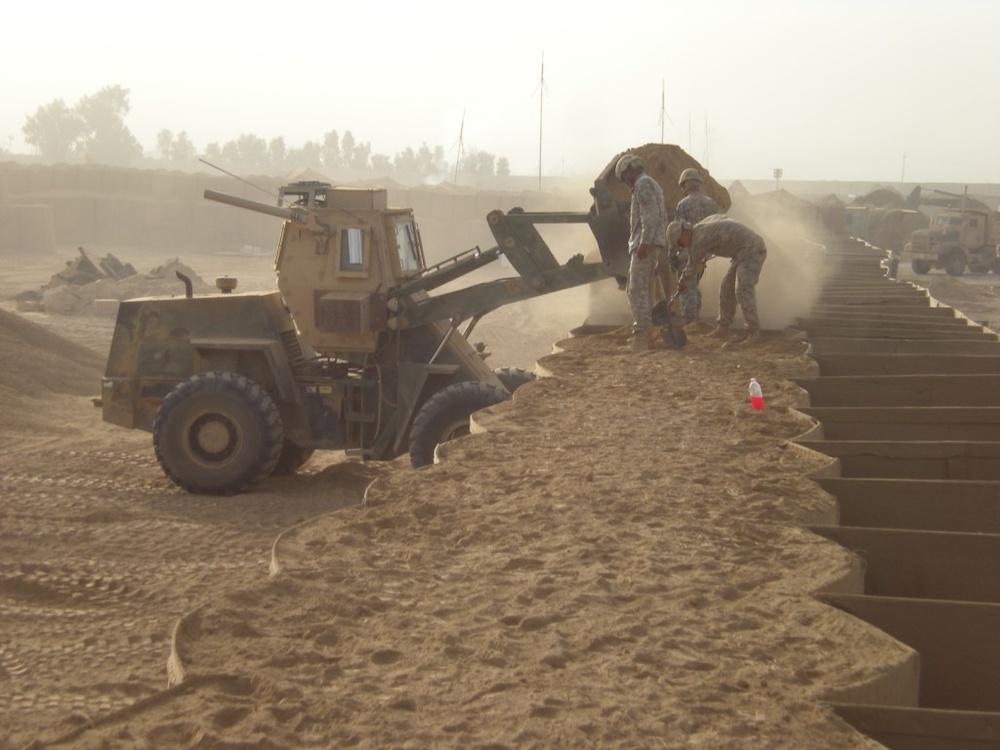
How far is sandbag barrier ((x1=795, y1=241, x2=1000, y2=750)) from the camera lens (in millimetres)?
4535

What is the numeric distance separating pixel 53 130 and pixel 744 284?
9275 cm

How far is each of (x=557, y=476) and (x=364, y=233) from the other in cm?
533

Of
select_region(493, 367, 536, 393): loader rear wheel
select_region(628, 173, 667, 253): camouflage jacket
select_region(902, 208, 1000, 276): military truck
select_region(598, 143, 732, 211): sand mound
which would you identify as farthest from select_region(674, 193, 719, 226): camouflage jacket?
select_region(902, 208, 1000, 276): military truck

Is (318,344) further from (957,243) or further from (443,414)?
(957,243)

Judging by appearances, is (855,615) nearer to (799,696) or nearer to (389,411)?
(799,696)

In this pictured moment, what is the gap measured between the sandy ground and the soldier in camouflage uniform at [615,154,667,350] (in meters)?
0.52

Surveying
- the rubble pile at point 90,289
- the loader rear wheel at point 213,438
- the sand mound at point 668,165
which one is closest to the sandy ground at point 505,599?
the loader rear wheel at point 213,438

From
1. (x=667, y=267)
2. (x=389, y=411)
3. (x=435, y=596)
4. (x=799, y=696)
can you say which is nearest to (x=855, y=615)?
(x=799, y=696)

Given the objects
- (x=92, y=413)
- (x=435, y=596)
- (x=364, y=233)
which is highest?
(x=364, y=233)

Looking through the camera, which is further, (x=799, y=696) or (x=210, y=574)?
(x=210, y=574)

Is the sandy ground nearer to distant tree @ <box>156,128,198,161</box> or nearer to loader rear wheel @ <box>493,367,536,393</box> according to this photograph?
loader rear wheel @ <box>493,367,536,393</box>

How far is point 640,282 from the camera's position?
11148 millimetres

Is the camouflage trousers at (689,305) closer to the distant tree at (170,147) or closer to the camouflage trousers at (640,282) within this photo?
the camouflage trousers at (640,282)

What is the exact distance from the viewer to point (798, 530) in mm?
5711
